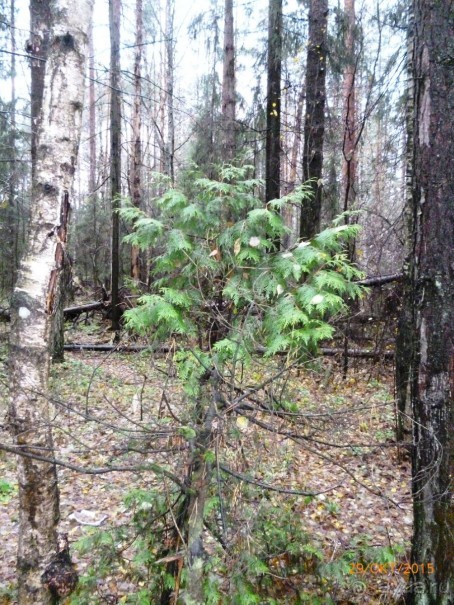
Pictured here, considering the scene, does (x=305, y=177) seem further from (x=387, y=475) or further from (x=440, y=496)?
(x=440, y=496)

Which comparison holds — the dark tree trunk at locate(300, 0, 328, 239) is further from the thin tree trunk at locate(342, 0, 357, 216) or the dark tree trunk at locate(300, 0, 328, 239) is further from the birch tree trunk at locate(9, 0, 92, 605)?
the birch tree trunk at locate(9, 0, 92, 605)

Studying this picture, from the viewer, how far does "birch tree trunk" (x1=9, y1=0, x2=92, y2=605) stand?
8.68ft

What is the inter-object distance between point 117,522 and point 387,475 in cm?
304

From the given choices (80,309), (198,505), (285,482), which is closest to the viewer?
(198,505)

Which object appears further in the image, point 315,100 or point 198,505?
point 315,100

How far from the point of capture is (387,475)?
482 centimetres

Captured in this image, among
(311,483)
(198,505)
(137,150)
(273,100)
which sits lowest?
(311,483)

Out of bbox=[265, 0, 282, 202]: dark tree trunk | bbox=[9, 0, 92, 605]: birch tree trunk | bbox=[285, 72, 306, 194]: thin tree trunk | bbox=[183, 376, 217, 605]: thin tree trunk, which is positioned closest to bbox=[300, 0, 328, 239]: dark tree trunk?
bbox=[285, 72, 306, 194]: thin tree trunk

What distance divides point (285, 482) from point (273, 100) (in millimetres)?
7683

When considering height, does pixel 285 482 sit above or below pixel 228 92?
below

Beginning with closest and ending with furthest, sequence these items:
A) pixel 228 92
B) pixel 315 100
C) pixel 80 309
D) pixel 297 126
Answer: pixel 315 100 < pixel 228 92 < pixel 297 126 < pixel 80 309
